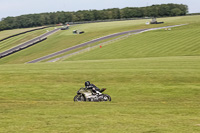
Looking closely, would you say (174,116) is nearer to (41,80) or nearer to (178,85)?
(178,85)

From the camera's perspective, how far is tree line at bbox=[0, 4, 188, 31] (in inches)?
6786

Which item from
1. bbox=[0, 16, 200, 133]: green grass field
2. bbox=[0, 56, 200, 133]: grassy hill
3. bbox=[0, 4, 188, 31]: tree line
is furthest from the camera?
bbox=[0, 4, 188, 31]: tree line

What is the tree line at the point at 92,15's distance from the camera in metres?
172

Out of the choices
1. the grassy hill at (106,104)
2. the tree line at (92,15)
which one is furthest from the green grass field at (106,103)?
the tree line at (92,15)

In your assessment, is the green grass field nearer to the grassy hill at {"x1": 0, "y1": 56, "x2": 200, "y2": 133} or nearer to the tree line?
the grassy hill at {"x1": 0, "y1": 56, "x2": 200, "y2": 133}

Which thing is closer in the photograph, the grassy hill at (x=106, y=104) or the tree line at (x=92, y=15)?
the grassy hill at (x=106, y=104)

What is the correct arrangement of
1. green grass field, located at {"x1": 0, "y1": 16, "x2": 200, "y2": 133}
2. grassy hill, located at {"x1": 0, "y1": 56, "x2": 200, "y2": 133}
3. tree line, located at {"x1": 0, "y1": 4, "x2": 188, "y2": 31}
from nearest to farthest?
1. green grass field, located at {"x1": 0, "y1": 16, "x2": 200, "y2": 133}
2. grassy hill, located at {"x1": 0, "y1": 56, "x2": 200, "y2": 133}
3. tree line, located at {"x1": 0, "y1": 4, "x2": 188, "y2": 31}

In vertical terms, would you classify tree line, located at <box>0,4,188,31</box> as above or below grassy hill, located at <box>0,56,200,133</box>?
above

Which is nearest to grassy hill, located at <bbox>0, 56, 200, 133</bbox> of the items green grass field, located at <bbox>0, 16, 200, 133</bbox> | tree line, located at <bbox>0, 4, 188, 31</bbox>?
green grass field, located at <bbox>0, 16, 200, 133</bbox>

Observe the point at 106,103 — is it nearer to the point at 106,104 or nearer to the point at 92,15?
the point at 106,104

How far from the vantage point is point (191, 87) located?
23766 millimetres

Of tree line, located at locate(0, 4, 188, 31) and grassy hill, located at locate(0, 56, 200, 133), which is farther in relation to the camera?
tree line, located at locate(0, 4, 188, 31)

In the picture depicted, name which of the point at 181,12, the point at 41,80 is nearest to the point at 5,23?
the point at 181,12

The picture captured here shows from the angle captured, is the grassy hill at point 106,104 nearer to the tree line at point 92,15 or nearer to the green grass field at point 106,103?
the green grass field at point 106,103
